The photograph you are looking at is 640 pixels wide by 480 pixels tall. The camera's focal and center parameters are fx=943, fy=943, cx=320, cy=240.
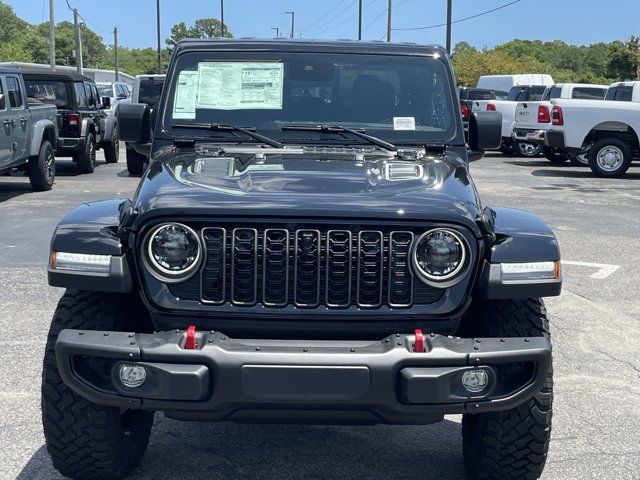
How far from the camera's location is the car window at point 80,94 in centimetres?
1769

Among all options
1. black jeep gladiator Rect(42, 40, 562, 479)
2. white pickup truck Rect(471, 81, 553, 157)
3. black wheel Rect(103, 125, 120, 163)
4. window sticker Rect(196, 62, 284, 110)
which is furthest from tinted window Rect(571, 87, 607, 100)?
black jeep gladiator Rect(42, 40, 562, 479)

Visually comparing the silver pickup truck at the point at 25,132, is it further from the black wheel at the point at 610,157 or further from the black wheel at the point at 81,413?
the black wheel at the point at 610,157

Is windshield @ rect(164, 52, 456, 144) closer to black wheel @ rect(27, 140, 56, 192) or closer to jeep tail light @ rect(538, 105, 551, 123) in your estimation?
black wheel @ rect(27, 140, 56, 192)

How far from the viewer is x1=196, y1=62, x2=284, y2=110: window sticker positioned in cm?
472

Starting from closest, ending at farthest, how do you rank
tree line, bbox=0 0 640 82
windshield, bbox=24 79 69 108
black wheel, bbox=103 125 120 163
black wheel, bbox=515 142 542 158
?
windshield, bbox=24 79 69 108
black wheel, bbox=103 125 120 163
black wheel, bbox=515 142 542 158
tree line, bbox=0 0 640 82

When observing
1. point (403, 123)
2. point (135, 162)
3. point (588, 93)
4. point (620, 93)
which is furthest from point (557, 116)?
point (403, 123)

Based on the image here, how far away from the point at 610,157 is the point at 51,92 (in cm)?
1078

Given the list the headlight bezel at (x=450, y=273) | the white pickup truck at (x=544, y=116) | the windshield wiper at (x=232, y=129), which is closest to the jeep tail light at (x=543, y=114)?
the white pickup truck at (x=544, y=116)

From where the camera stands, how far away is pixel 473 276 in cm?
349

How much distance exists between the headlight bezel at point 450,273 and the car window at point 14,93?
1108 centimetres

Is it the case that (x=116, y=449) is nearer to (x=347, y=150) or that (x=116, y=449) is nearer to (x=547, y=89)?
(x=347, y=150)

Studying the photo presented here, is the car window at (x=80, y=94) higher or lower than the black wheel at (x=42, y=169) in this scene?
higher

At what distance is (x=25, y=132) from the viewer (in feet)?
45.1

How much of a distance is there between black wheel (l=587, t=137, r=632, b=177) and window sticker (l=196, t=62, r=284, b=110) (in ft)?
48.3
